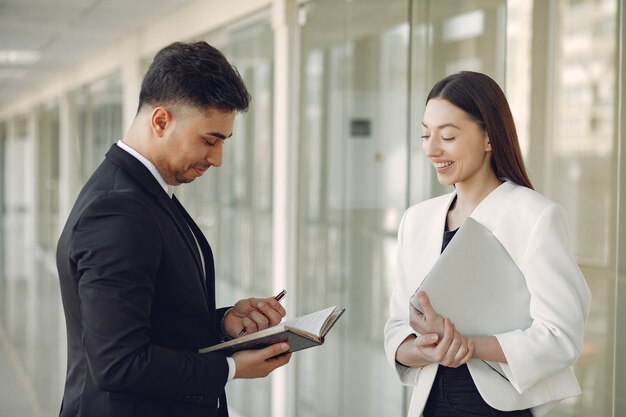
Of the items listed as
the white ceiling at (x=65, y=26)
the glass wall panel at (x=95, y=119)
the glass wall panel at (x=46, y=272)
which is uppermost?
the white ceiling at (x=65, y=26)

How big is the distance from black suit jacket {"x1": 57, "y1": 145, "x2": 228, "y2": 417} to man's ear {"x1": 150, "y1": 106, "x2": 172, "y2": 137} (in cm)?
10

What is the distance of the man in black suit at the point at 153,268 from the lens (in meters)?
1.82

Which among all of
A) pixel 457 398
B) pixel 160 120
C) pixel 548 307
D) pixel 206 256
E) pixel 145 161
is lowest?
pixel 457 398

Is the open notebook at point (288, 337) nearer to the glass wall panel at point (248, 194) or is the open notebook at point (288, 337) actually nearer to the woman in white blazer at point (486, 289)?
the woman in white blazer at point (486, 289)

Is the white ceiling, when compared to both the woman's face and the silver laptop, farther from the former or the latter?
the silver laptop

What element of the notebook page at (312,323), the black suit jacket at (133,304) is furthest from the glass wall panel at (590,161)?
the black suit jacket at (133,304)

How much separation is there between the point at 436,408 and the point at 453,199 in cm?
60

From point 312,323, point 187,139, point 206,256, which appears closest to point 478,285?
point 312,323

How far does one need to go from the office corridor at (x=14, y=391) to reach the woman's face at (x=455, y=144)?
500cm

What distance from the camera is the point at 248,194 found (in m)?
6.54

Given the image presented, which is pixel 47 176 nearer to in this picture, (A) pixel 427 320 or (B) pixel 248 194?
(B) pixel 248 194

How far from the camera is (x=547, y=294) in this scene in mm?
2035

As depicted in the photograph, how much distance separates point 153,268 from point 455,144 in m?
0.90

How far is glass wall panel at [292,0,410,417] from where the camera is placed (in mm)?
4613
